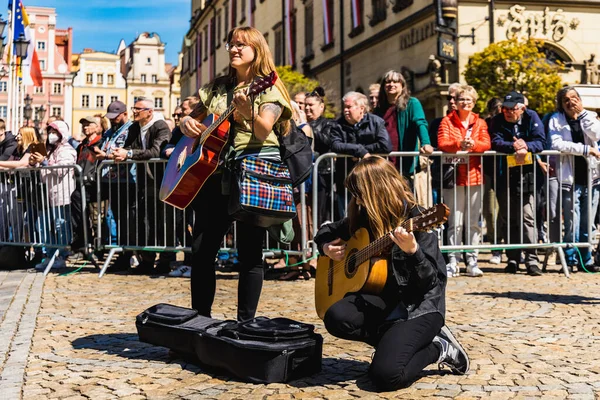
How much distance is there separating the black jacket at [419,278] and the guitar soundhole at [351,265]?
243mm

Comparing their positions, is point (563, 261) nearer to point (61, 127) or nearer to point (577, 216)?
point (577, 216)

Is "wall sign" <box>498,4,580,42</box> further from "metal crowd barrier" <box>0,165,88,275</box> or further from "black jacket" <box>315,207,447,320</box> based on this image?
"black jacket" <box>315,207,447,320</box>

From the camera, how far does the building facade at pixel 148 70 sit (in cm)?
11312

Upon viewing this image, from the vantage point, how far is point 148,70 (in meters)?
114

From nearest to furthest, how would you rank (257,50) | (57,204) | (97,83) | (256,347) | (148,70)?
A: (256,347) < (257,50) < (57,204) < (148,70) < (97,83)

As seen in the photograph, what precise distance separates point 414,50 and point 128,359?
80.4 feet

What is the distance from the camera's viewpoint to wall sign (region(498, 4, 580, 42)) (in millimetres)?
25594

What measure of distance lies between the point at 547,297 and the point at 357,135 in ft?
8.57

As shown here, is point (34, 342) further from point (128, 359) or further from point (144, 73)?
point (144, 73)

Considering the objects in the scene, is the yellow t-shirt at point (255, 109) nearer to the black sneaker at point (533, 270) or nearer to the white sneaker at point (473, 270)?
the white sneaker at point (473, 270)

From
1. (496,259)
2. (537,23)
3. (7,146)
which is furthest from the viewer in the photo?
(537,23)

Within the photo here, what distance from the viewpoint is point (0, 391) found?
156 inches

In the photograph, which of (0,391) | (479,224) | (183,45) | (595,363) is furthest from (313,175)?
(183,45)

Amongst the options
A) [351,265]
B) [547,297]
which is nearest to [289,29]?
[547,297]
